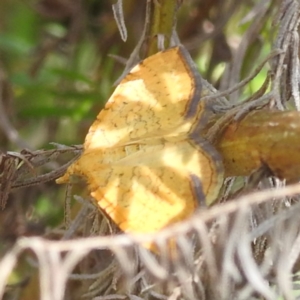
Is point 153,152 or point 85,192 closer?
point 153,152

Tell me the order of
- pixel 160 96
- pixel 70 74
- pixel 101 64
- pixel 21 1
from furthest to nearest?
1. pixel 21 1
2. pixel 101 64
3. pixel 70 74
4. pixel 160 96

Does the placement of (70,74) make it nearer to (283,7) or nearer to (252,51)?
(252,51)

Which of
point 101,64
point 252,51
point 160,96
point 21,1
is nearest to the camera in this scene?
point 160,96

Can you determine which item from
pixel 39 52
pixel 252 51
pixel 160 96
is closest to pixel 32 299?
pixel 160 96

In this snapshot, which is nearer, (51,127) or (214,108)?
(214,108)

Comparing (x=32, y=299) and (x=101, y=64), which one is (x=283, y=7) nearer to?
(x=32, y=299)

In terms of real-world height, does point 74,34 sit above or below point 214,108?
above

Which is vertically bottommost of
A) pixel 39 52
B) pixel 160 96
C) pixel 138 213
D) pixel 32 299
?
pixel 32 299
